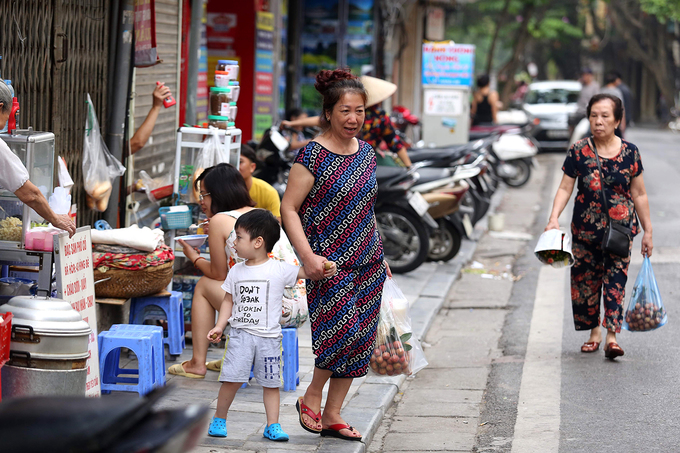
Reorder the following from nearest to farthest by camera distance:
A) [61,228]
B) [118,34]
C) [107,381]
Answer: [61,228]
[107,381]
[118,34]

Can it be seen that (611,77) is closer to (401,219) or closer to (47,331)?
(401,219)

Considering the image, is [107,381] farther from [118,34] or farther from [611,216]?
[611,216]

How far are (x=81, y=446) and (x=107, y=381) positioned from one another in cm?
309

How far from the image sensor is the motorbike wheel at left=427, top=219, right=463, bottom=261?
9109 millimetres

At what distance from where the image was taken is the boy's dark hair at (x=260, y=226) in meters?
4.06

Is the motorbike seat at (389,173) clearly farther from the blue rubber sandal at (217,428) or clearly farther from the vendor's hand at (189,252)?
the blue rubber sandal at (217,428)

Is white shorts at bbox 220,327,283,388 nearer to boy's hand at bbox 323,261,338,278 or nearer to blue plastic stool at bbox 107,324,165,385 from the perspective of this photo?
boy's hand at bbox 323,261,338,278

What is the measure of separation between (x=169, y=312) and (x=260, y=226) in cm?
159

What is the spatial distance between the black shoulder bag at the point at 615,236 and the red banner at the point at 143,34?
10.3ft

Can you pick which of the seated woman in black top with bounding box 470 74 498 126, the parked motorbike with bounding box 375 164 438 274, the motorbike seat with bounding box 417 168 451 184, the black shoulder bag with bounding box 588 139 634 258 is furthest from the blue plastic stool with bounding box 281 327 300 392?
the seated woman in black top with bounding box 470 74 498 126

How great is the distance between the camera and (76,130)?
5.59 m

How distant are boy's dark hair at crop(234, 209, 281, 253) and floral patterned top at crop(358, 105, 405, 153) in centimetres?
431

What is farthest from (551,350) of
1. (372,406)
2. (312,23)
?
(312,23)

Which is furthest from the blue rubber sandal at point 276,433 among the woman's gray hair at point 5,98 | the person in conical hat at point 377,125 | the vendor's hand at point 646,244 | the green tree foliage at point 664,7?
the green tree foliage at point 664,7
